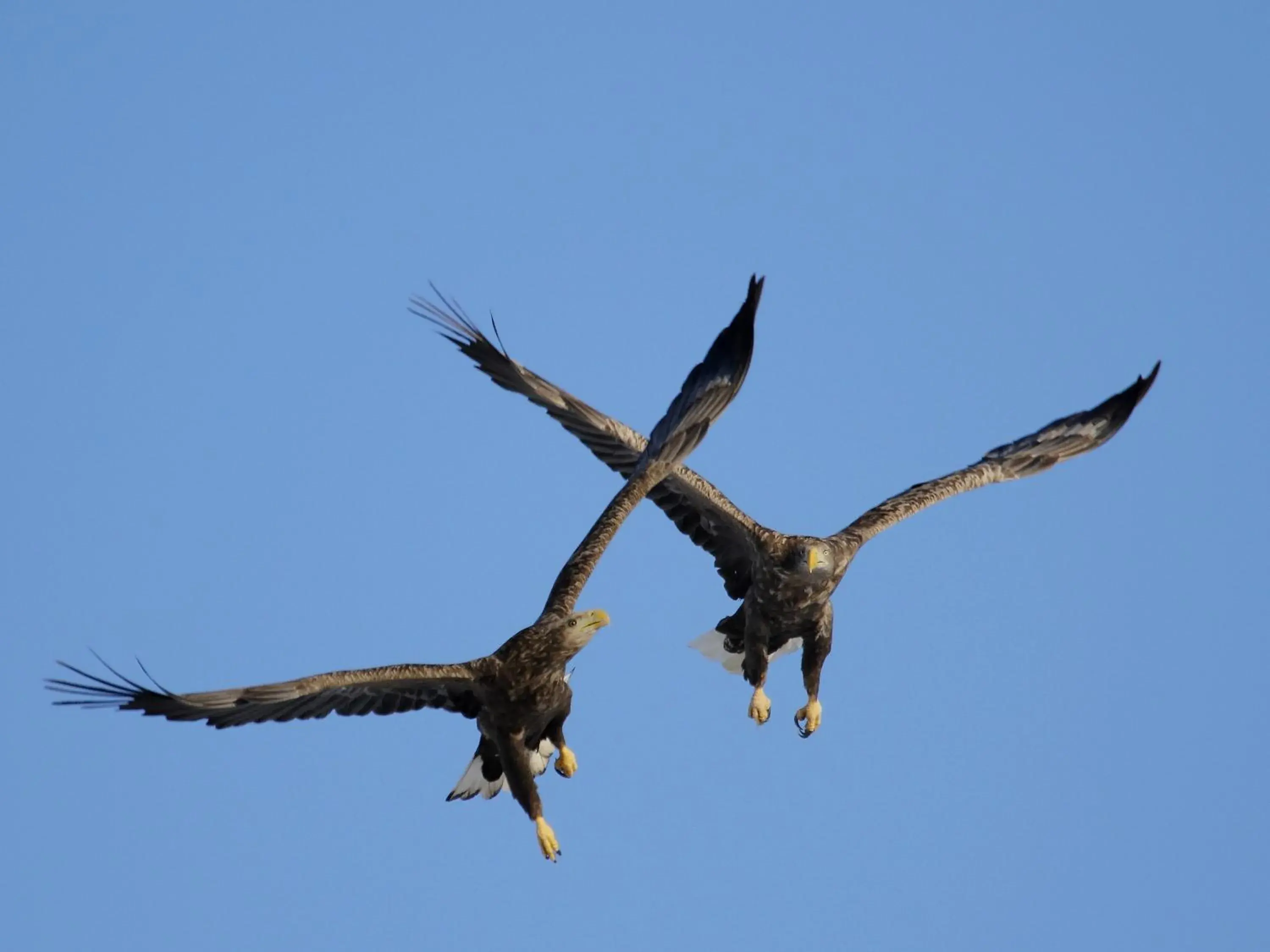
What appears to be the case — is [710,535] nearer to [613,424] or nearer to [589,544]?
[613,424]

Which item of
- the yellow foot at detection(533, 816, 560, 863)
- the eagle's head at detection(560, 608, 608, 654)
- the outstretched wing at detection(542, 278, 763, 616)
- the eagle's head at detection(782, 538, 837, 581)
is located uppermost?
the outstretched wing at detection(542, 278, 763, 616)

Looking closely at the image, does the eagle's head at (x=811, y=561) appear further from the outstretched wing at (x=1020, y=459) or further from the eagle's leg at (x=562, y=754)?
the eagle's leg at (x=562, y=754)

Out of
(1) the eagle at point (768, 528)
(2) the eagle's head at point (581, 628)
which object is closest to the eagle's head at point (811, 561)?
(1) the eagle at point (768, 528)

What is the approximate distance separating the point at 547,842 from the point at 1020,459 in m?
6.11

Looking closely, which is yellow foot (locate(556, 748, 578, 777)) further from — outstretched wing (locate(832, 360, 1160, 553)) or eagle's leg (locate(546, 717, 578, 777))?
outstretched wing (locate(832, 360, 1160, 553))

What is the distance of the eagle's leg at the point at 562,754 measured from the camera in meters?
15.0

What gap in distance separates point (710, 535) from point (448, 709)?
11.3 feet

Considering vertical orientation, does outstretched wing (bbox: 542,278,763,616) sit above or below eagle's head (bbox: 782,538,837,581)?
above

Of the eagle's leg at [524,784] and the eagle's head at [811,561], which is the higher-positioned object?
the eagle's head at [811,561]

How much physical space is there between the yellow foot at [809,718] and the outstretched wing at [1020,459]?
4.55 ft

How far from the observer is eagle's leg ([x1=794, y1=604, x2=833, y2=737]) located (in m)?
16.7

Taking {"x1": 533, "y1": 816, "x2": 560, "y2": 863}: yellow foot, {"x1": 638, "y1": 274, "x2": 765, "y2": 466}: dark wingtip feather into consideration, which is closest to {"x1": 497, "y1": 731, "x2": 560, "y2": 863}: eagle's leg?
{"x1": 533, "y1": 816, "x2": 560, "y2": 863}: yellow foot

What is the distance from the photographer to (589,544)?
15.0m

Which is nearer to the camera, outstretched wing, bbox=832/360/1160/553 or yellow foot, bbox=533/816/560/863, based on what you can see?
yellow foot, bbox=533/816/560/863
